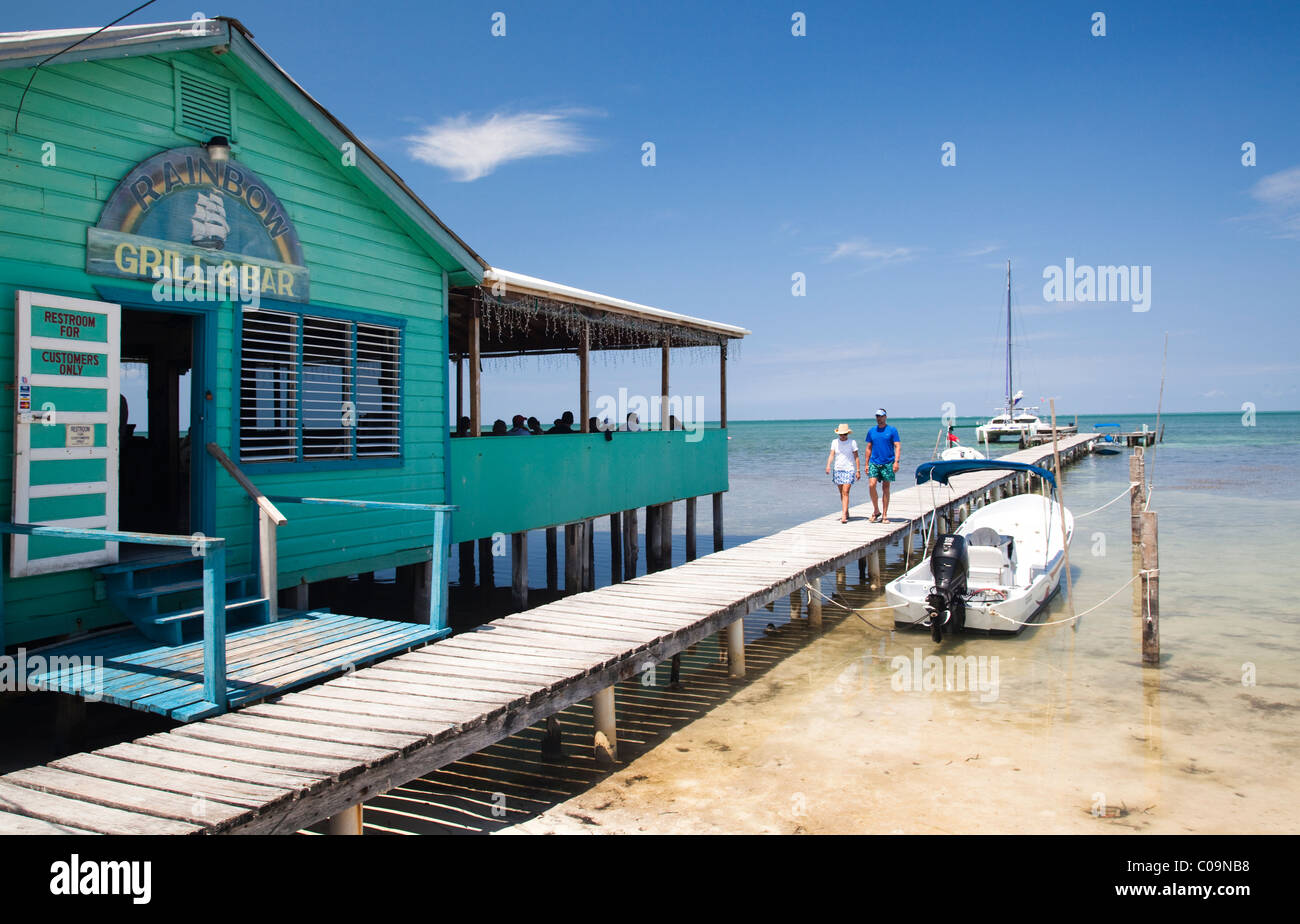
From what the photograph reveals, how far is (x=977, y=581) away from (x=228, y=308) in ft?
32.4

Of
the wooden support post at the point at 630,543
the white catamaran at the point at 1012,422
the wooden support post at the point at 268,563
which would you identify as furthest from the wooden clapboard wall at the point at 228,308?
the white catamaran at the point at 1012,422

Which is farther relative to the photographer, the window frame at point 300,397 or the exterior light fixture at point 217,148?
the window frame at point 300,397

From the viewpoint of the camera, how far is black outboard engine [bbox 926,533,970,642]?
417 inches

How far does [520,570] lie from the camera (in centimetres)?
1209

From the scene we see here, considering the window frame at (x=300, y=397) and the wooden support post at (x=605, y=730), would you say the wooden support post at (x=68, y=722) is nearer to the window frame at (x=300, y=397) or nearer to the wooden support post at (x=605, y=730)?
the window frame at (x=300, y=397)

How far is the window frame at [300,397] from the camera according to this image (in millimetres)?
7238

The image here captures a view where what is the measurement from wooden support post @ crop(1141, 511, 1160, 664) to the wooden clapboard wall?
314 inches

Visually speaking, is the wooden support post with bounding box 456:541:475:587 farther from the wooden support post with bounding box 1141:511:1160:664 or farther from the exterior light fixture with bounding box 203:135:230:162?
the wooden support post with bounding box 1141:511:1160:664

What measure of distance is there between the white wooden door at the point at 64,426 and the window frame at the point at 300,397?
1.00 meters
